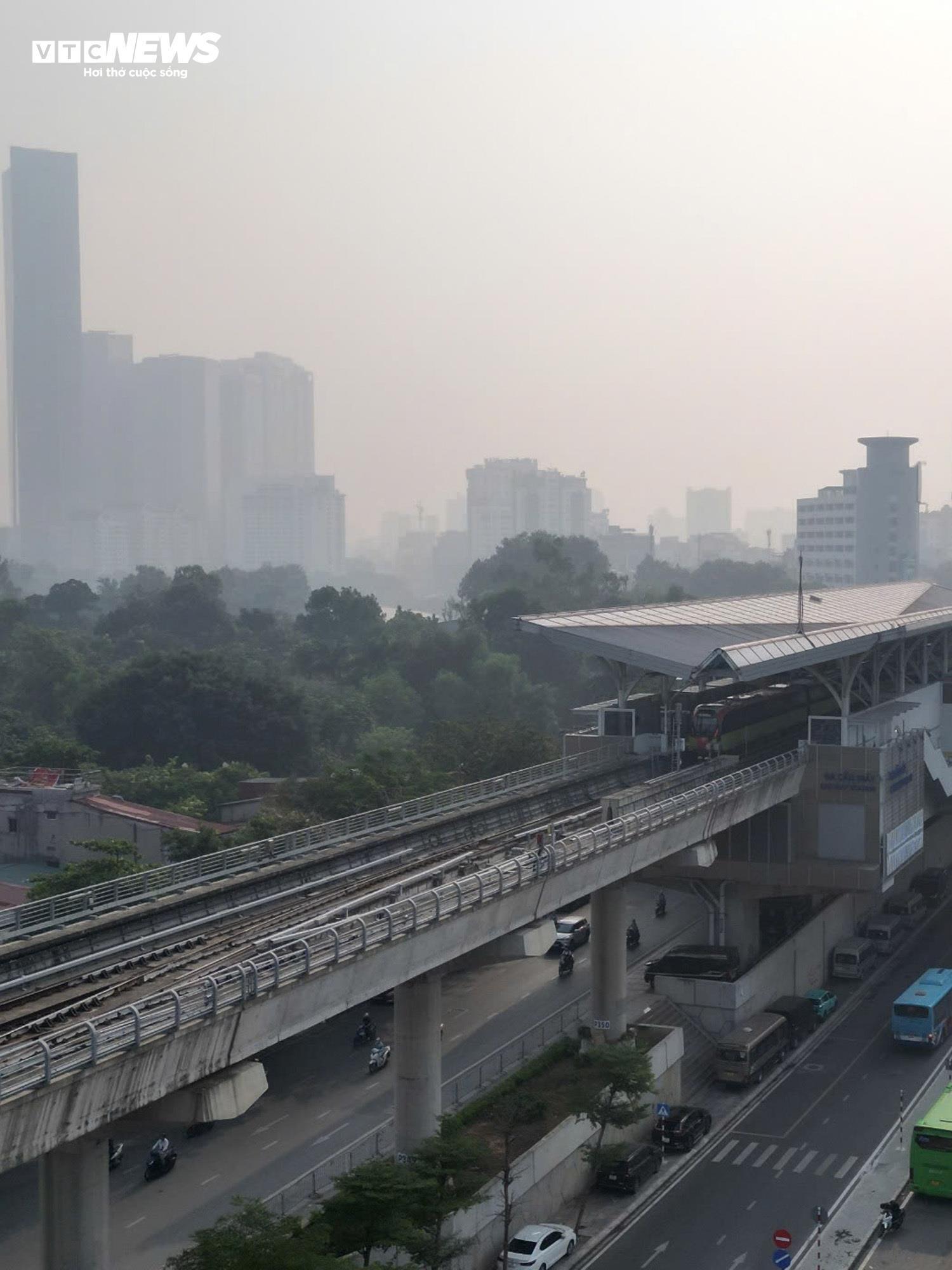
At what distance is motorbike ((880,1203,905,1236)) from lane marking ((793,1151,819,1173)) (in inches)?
115

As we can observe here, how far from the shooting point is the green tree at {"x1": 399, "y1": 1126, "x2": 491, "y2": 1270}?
22.2m

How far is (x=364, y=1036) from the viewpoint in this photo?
37.4 meters

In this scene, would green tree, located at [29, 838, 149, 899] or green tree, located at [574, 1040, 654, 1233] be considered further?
green tree, located at [29, 838, 149, 899]

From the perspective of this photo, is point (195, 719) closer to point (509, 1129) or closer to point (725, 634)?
point (725, 634)

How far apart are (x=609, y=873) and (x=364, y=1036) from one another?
10887 millimetres

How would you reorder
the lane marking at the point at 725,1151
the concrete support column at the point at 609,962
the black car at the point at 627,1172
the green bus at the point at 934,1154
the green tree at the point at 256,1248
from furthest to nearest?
the concrete support column at the point at 609,962 < the lane marking at the point at 725,1151 < the black car at the point at 627,1172 < the green bus at the point at 934,1154 < the green tree at the point at 256,1248

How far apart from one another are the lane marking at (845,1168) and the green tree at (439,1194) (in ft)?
30.9

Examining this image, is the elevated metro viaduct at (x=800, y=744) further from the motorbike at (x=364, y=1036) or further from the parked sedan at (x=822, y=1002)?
the motorbike at (x=364, y=1036)

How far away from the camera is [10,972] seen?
21.3 meters

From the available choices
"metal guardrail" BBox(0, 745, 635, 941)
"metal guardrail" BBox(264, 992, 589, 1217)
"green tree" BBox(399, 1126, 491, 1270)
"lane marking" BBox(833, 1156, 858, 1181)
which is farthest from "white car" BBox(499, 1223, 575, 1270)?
"metal guardrail" BBox(0, 745, 635, 941)

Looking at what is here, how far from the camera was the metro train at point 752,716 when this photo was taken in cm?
4200

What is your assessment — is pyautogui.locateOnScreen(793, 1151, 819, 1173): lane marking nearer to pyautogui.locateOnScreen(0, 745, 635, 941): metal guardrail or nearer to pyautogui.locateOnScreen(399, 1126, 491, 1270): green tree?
pyautogui.locateOnScreen(399, 1126, 491, 1270): green tree

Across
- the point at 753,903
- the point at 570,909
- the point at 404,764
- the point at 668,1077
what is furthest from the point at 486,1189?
the point at 404,764

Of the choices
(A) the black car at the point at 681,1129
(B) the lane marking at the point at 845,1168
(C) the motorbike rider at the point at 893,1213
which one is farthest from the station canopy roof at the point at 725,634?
(C) the motorbike rider at the point at 893,1213
